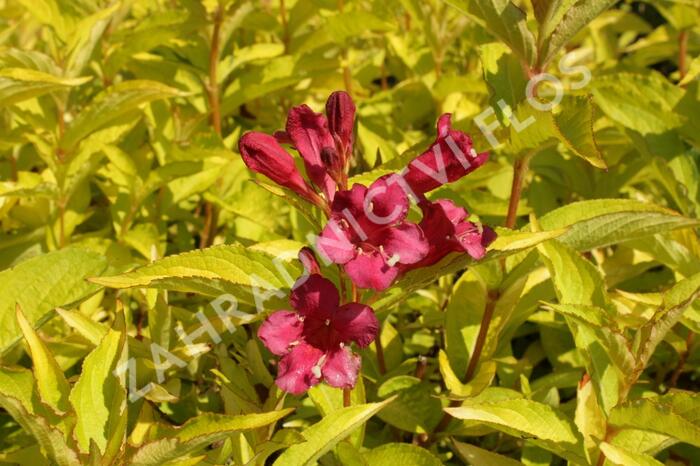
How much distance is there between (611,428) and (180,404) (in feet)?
3.00

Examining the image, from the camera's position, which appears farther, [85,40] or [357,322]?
[85,40]

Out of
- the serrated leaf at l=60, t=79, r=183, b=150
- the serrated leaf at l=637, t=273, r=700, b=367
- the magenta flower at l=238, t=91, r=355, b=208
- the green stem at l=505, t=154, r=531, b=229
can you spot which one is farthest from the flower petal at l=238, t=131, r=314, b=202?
the serrated leaf at l=60, t=79, r=183, b=150

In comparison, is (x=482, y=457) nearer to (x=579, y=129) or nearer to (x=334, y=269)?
(x=334, y=269)

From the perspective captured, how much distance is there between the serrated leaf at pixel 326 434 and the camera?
1148 mm

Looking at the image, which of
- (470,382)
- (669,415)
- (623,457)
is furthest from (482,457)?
(669,415)

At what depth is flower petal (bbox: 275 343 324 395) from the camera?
3.45 feet

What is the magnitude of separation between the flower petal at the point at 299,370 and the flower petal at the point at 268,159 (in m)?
0.24

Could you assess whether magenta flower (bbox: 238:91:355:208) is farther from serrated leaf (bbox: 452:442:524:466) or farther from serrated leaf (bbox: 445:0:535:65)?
serrated leaf (bbox: 452:442:524:466)

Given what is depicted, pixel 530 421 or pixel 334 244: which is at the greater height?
pixel 334 244

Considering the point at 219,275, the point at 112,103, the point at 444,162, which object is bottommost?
the point at 219,275

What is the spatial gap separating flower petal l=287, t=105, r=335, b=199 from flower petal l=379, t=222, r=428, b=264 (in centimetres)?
14

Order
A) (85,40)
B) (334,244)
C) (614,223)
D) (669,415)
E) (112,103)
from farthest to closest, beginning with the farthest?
(85,40) → (112,103) → (614,223) → (669,415) → (334,244)

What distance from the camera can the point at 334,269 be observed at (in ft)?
4.01

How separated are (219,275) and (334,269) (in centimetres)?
18
